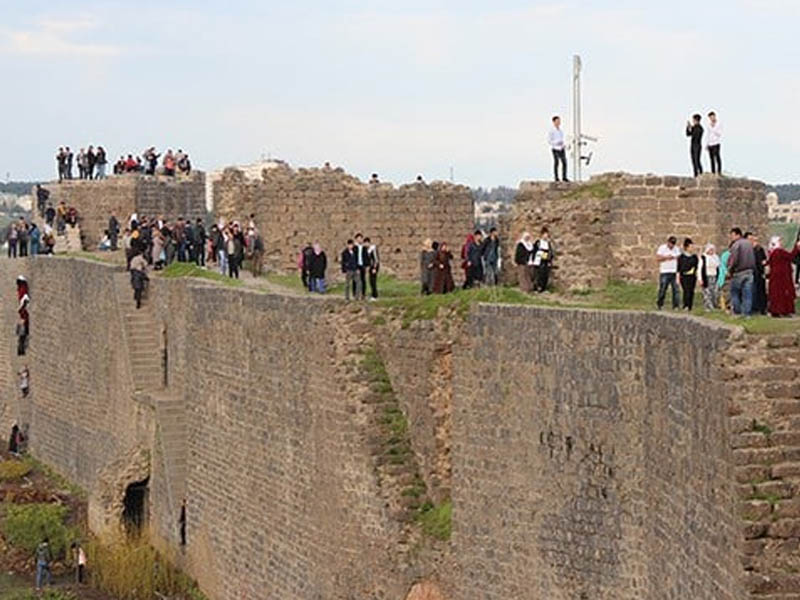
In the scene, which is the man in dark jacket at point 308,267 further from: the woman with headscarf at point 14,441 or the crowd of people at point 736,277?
the woman with headscarf at point 14,441

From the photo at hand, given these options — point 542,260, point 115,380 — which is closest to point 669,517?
point 542,260

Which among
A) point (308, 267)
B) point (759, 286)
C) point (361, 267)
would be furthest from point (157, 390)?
point (759, 286)

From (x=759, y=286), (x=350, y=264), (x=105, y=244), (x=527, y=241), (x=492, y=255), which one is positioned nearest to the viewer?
(x=759, y=286)

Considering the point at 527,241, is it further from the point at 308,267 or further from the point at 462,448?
the point at 308,267

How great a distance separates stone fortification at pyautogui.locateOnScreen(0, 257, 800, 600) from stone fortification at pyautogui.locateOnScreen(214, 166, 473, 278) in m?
2.44

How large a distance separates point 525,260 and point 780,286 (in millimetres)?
6687

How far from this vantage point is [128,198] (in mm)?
42469

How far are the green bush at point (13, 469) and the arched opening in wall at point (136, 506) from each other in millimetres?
7345

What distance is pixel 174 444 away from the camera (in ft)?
91.6

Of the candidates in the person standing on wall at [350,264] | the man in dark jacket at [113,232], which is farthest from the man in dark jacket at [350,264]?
the man in dark jacket at [113,232]

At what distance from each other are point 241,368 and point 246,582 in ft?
9.14

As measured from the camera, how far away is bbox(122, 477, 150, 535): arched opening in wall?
29.6 metres

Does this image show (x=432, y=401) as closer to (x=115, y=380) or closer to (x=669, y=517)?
(x=669, y=517)

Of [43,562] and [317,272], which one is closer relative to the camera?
[317,272]
